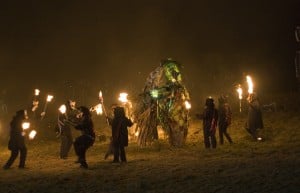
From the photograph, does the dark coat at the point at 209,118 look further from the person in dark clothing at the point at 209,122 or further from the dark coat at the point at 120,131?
the dark coat at the point at 120,131

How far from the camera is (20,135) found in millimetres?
14695

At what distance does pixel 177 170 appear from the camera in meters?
12.3

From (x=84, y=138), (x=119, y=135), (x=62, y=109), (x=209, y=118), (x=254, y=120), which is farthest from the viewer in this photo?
(x=254, y=120)

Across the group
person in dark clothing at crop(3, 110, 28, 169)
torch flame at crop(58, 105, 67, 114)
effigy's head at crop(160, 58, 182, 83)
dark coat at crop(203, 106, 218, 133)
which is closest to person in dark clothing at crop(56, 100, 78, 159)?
torch flame at crop(58, 105, 67, 114)

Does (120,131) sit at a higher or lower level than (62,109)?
lower

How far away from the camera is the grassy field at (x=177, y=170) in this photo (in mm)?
10242

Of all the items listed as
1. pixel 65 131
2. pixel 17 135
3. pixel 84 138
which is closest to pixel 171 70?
pixel 65 131

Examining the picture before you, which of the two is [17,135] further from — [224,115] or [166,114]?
[224,115]

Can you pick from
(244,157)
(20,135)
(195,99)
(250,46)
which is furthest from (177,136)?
(250,46)

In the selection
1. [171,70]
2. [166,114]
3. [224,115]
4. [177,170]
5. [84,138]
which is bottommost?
[177,170]

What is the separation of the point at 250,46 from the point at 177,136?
33864mm

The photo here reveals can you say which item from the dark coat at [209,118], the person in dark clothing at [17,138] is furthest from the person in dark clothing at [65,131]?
the dark coat at [209,118]

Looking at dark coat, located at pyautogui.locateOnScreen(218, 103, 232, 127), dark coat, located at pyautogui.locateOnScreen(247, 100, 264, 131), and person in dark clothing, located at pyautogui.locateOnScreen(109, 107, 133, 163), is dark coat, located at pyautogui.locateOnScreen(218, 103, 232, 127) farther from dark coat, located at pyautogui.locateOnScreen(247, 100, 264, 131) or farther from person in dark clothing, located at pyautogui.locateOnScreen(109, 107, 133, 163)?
person in dark clothing, located at pyautogui.locateOnScreen(109, 107, 133, 163)

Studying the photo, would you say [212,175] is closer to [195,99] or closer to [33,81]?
[195,99]
